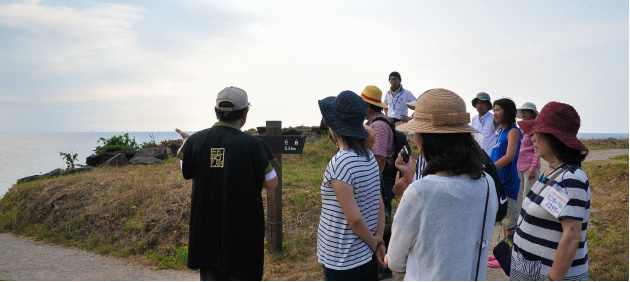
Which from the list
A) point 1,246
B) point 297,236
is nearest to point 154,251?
point 297,236

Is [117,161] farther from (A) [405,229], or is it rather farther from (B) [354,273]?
(A) [405,229]

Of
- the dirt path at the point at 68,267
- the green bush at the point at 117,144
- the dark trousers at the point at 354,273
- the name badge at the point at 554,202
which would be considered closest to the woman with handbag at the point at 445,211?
the name badge at the point at 554,202

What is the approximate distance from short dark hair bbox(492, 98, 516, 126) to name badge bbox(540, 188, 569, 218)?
2790 millimetres

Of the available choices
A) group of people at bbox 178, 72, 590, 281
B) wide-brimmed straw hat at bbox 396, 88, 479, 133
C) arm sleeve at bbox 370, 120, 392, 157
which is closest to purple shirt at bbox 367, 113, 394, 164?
arm sleeve at bbox 370, 120, 392, 157

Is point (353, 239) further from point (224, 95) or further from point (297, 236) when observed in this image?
point (297, 236)

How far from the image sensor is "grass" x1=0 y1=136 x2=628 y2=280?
6.28 metres

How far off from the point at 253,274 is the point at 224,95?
138cm

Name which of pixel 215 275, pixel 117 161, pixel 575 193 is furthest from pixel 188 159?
pixel 117 161

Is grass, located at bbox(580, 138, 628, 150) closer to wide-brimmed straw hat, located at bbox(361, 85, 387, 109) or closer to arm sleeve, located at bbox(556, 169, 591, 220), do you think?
wide-brimmed straw hat, located at bbox(361, 85, 387, 109)

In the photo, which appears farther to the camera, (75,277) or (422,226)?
(75,277)

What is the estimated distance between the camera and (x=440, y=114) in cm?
231

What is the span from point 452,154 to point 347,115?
1025 millimetres

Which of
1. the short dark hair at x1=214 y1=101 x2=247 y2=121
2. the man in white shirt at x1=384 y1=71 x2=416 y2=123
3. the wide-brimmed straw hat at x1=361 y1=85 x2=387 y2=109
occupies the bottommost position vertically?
the short dark hair at x1=214 y1=101 x2=247 y2=121

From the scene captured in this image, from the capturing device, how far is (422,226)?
6.87ft
